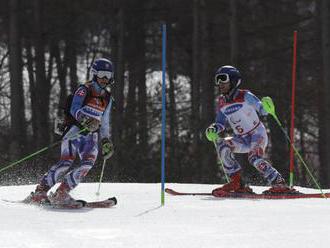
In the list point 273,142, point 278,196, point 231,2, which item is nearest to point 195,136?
point 273,142

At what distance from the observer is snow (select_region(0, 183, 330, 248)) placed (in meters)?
5.14

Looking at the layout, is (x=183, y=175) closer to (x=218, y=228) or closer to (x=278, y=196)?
(x=278, y=196)

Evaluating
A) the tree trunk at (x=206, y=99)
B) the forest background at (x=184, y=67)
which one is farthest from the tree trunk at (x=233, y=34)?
the tree trunk at (x=206, y=99)

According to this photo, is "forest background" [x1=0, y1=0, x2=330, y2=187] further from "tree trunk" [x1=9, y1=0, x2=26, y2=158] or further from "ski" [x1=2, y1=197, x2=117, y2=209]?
"ski" [x1=2, y1=197, x2=117, y2=209]

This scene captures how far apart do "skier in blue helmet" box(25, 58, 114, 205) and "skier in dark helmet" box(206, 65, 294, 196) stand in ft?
5.39

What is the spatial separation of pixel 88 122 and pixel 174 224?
187 centimetres

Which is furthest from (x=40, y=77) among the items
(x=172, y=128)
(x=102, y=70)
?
(x=102, y=70)

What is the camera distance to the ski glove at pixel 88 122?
7543 millimetres

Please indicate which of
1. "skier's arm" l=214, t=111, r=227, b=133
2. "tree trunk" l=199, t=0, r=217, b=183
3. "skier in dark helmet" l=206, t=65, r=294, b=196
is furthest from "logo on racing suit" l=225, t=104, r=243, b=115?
"tree trunk" l=199, t=0, r=217, b=183

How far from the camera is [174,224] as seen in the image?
20.2 feet

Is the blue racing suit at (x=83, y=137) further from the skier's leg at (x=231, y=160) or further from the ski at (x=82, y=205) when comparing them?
the skier's leg at (x=231, y=160)

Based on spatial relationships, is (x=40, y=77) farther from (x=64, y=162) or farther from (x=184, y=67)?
(x=64, y=162)

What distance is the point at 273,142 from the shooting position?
20000 millimetres

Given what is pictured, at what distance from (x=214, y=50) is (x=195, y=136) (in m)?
3.01
